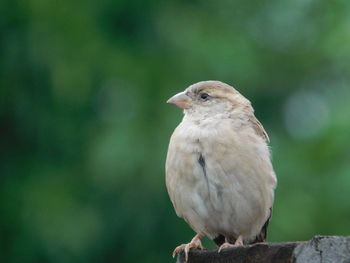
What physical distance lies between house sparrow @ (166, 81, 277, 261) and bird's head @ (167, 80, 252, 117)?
15 centimetres

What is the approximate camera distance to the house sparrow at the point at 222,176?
573 cm

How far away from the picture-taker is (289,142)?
10.1 meters

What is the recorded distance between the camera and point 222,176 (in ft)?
18.7

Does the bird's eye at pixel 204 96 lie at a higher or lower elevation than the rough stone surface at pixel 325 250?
higher

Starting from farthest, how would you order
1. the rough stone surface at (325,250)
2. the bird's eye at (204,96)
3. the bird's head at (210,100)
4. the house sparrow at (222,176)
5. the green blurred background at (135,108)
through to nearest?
the green blurred background at (135,108) → the bird's eye at (204,96) → the bird's head at (210,100) → the house sparrow at (222,176) → the rough stone surface at (325,250)

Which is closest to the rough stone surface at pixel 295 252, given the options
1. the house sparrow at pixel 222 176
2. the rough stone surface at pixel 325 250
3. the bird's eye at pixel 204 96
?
the rough stone surface at pixel 325 250

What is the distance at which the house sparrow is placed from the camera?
18.8ft

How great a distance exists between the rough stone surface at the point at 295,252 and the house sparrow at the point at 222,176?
1.52 m

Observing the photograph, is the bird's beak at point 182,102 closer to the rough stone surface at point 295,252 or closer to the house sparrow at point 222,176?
the house sparrow at point 222,176

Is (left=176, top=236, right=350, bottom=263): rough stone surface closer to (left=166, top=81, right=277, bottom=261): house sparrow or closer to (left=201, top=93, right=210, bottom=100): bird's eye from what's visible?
(left=166, top=81, right=277, bottom=261): house sparrow

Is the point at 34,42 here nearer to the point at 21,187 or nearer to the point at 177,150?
the point at 21,187

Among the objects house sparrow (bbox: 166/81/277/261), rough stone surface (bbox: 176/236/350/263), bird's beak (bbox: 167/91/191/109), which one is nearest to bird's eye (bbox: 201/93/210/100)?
bird's beak (bbox: 167/91/191/109)

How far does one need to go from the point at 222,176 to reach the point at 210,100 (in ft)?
2.98

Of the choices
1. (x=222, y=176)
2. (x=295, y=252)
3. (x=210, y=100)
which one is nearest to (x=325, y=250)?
(x=295, y=252)
